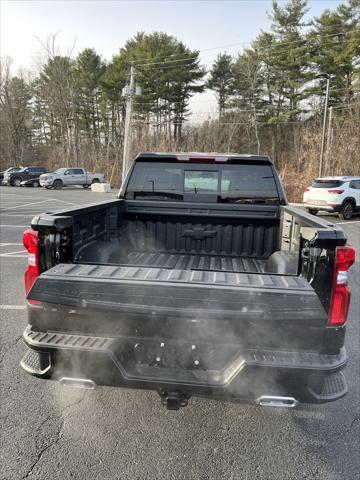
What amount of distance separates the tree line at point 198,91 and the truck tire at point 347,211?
42.8 feet

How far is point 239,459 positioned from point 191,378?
762mm

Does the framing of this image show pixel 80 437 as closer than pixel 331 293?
No

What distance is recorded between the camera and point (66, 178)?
1272 inches

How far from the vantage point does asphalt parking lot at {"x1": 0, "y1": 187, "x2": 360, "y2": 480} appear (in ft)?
7.40

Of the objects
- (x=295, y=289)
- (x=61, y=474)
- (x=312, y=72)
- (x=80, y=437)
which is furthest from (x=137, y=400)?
(x=312, y=72)

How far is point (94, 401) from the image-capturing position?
292 centimetres

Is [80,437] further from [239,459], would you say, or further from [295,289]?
[295,289]

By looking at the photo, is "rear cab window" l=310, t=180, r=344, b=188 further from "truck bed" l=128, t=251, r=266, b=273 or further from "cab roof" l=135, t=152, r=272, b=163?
"truck bed" l=128, t=251, r=266, b=273

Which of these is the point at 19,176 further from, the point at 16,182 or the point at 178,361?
the point at 178,361

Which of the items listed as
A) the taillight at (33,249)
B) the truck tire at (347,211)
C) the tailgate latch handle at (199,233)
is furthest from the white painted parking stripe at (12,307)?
the truck tire at (347,211)

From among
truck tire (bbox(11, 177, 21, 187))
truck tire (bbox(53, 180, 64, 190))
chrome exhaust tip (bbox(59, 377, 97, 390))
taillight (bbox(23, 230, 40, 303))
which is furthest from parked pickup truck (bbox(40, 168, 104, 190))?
chrome exhaust tip (bbox(59, 377, 97, 390))

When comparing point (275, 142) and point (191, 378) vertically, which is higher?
point (275, 142)

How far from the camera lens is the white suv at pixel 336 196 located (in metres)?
15.5

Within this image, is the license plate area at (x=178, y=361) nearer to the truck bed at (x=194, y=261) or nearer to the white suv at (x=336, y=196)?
the truck bed at (x=194, y=261)
